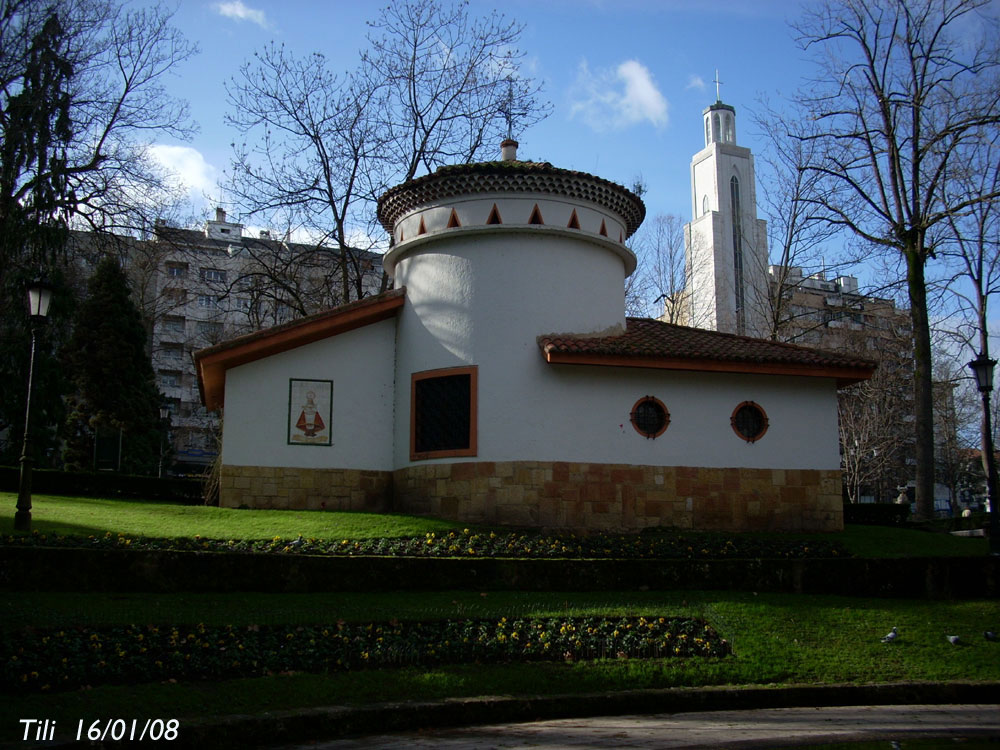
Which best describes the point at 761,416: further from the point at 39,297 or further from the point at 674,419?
the point at 39,297

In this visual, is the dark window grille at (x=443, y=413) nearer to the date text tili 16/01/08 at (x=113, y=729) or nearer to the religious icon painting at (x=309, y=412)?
the religious icon painting at (x=309, y=412)

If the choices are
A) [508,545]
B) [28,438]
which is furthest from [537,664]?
[28,438]

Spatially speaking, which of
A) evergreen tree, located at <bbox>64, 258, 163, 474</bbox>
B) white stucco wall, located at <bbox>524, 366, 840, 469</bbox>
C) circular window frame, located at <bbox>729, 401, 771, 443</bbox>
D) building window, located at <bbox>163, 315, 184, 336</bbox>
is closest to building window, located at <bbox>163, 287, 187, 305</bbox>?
building window, located at <bbox>163, 315, 184, 336</bbox>

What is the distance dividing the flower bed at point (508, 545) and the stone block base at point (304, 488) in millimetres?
3242

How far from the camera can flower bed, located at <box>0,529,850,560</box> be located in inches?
447

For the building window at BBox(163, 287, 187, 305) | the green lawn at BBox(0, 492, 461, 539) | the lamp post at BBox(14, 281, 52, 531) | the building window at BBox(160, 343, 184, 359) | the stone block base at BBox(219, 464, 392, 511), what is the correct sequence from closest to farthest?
the lamp post at BBox(14, 281, 52, 531) < the green lawn at BBox(0, 492, 461, 539) < the stone block base at BBox(219, 464, 392, 511) < the building window at BBox(163, 287, 187, 305) < the building window at BBox(160, 343, 184, 359)

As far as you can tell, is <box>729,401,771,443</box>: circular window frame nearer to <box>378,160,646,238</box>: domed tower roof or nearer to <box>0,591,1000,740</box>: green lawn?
<box>378,160,646,238</box>: domed tower roof

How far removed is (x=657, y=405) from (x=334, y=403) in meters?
6.00

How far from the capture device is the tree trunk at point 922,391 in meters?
20.2

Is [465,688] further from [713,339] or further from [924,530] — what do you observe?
[924,530]

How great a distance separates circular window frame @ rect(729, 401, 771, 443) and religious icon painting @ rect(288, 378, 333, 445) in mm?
7457

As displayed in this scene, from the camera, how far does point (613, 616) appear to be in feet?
32.3

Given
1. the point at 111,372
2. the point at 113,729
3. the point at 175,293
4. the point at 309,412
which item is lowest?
the point at 113,729

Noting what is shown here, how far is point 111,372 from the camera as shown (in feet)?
106
